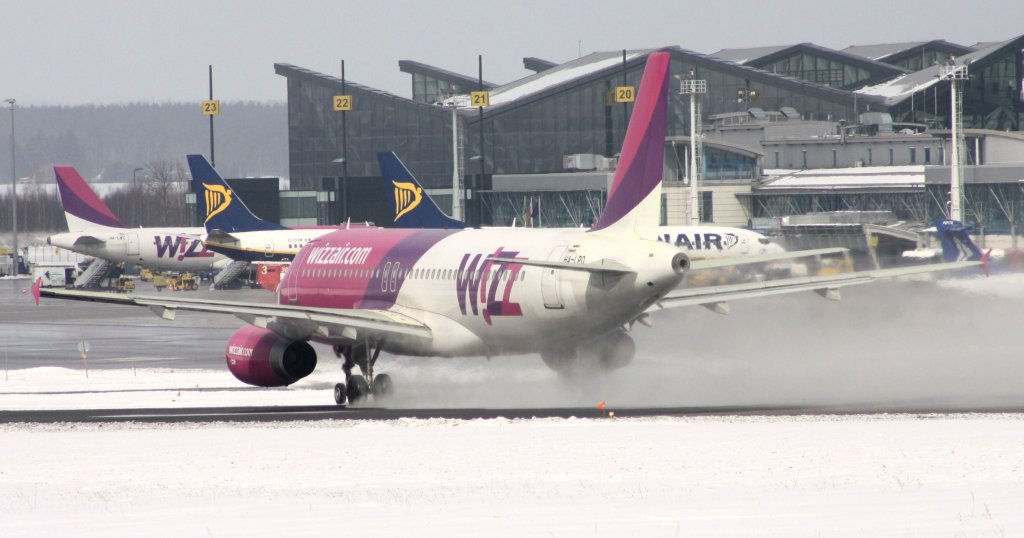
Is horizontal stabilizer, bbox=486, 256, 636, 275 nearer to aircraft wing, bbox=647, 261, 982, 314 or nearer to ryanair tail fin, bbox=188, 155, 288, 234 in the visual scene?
aircraft wing, bbox=647, 261, 982, 314

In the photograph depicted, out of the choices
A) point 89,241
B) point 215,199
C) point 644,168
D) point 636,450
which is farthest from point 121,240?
point 636,450

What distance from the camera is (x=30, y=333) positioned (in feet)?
229

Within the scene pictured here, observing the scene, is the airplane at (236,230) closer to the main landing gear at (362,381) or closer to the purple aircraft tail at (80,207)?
the purple aircraft tail at (80,207)

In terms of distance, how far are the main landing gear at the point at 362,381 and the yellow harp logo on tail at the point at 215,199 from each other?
62.1 meters

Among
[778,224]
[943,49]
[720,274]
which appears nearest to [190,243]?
[778,224]

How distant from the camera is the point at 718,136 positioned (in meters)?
128

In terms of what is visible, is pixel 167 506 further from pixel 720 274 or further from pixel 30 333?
pixel 30 333

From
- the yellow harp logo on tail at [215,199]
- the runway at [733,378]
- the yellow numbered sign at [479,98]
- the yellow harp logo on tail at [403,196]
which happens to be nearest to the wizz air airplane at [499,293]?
the runway at [733,378]

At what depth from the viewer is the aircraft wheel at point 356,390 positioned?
34.3 meters

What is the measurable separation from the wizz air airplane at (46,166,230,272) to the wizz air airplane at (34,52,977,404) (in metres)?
69.8

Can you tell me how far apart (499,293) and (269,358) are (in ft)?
19.4

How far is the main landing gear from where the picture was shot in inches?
1351

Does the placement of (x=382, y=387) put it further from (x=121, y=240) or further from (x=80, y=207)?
(x=80, y=207)

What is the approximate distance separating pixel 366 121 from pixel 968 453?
136644mm
